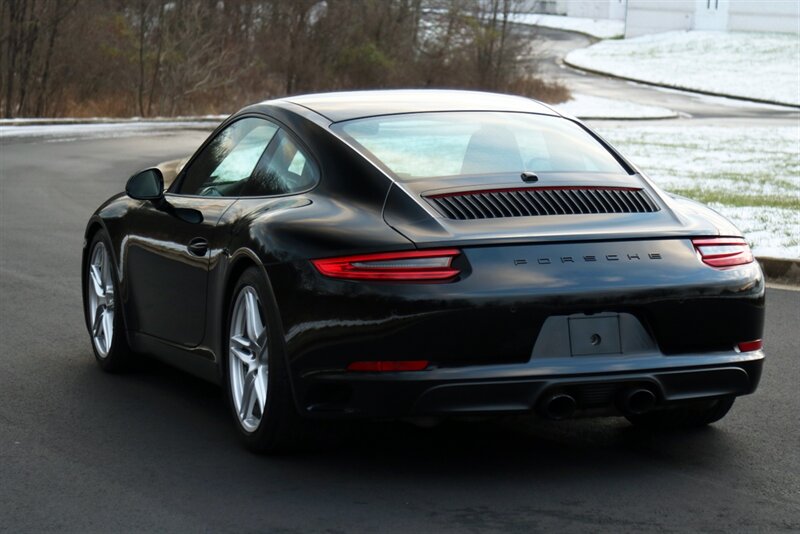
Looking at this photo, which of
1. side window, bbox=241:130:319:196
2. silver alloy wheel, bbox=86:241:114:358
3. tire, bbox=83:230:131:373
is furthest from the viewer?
silver alloy wheel, bbox=86:241:114:358

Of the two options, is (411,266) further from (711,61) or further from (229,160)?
(711,61)

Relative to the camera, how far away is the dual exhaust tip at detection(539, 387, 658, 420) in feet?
17.7

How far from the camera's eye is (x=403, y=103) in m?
6.69

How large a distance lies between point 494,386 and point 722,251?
115 cm

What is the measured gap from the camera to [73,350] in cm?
852

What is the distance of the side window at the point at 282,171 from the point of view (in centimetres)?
616

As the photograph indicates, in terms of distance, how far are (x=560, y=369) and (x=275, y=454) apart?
128 cm

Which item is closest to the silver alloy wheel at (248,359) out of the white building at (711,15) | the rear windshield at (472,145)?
the rear windshield at (472,145)

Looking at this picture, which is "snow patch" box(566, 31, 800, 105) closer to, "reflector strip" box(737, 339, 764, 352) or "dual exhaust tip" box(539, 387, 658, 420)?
"reflector strip" box(737, 339, 764, 352)

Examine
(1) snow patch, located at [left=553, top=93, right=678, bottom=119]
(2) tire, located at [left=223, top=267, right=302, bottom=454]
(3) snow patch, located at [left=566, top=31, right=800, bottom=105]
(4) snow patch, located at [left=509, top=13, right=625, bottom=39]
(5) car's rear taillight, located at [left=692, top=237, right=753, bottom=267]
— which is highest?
(5) car's rear taillight, located at [left=692, top=237, right=753, bottom=267]

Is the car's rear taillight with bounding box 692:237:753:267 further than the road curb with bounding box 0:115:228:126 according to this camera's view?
No

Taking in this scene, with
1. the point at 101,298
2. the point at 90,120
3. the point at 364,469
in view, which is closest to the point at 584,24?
the point at 90,120

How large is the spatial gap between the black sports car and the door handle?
11 millimetres

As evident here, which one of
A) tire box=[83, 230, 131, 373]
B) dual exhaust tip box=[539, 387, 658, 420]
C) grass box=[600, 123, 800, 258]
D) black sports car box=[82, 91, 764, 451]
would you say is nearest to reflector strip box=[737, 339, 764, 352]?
black sports car box=[82, 91, 764, 451]
